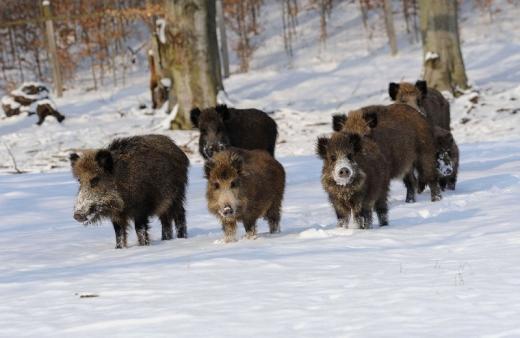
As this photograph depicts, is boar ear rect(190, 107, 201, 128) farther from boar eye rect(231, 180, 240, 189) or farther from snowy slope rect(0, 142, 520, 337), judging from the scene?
boar eye rect(231, 180, 240, 189)

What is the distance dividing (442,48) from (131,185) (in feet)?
51.2

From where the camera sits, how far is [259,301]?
18.1 ft

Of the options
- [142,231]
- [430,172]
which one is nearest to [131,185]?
[142,231]

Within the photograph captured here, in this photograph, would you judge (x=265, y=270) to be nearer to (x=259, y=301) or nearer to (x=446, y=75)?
(x=259, y=301)

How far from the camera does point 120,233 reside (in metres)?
9.06

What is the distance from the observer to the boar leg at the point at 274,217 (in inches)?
368

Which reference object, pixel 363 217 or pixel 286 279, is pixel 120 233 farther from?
pixel 286 279

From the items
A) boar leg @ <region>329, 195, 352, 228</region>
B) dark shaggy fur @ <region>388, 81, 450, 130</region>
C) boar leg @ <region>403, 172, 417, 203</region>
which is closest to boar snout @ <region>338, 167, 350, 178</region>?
boar leg @ <region>329, 195, 352, 228</region>

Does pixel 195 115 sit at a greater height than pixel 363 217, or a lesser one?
greater

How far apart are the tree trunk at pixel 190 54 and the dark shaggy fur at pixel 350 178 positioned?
11.6 metres

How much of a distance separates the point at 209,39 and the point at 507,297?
15805 millimetres

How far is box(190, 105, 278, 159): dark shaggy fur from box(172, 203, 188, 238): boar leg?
271 centimetres

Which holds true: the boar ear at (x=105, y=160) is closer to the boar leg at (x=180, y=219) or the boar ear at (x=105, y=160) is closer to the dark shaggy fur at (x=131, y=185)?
the dark shaggy fur at (x=131, y=185)

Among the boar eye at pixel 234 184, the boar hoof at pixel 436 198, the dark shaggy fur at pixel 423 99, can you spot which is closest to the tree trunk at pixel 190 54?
the dark shaggy fur at pixel 423 99
